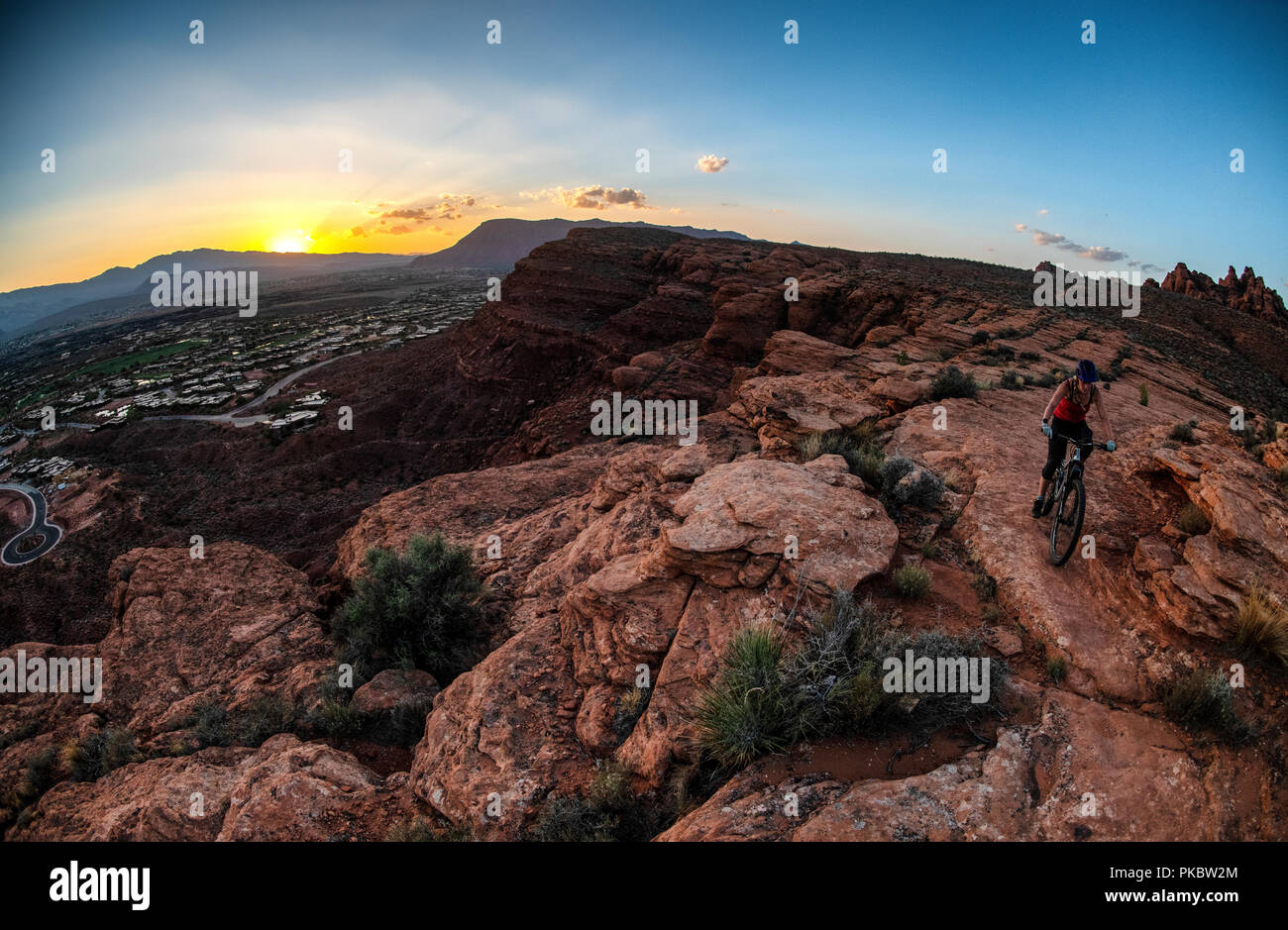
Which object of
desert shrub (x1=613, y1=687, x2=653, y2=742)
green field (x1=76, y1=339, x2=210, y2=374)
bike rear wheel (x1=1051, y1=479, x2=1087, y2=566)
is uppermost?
green field (x1=76, y1=339, x2=210, y2=374)

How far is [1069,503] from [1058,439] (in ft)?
2.77

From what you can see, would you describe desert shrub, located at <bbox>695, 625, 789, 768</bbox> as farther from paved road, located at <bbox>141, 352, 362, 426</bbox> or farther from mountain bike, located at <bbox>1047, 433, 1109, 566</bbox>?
paved road, located at <bbox>141, 352, 362, 426</bbox>

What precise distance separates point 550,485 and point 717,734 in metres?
10.1

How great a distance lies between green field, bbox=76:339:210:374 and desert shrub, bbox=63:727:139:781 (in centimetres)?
7374

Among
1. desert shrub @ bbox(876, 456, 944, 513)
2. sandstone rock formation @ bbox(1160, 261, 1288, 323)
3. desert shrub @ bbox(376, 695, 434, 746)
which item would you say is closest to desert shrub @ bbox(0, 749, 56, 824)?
desert shrub @ bbox(376, 695, 434, 746)

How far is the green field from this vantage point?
60.8 metres

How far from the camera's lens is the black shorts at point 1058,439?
5.68m

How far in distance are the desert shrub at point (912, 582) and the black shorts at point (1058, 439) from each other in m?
2.30

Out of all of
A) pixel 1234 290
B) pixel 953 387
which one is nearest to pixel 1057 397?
pixel 953 387

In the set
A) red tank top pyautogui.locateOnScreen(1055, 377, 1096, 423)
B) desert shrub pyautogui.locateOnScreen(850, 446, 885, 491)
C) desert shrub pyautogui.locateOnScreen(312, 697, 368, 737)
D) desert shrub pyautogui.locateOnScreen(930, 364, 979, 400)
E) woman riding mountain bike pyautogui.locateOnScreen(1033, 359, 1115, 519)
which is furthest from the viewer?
desert shrub pyautogui.locateOnScreen(930, 364, 979, 400)

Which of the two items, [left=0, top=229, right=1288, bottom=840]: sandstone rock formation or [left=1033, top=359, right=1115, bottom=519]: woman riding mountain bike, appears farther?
[left=1033, top=359, right=1115, bottom=519]: woman riding mountain bike

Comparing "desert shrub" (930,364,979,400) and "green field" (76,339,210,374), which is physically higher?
"green field" (76,339,210,374)

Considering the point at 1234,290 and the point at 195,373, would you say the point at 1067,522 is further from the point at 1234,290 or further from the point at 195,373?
the point at 1234,290
